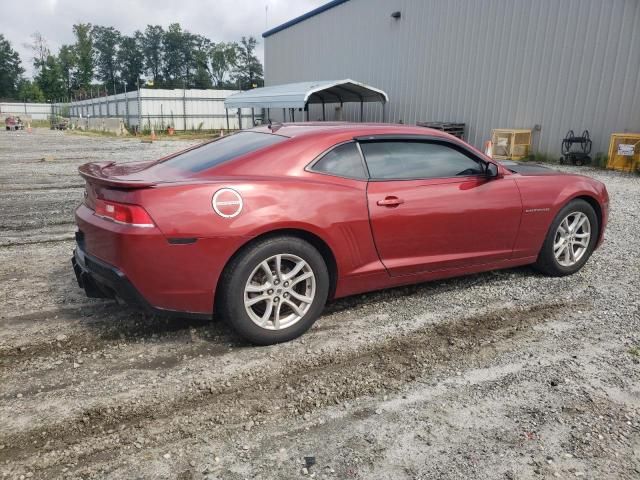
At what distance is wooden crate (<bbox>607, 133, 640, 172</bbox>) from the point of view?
12445 millimetres

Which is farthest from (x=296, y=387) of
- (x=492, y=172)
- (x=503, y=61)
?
(x=503, y=61)

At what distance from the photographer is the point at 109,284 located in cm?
310

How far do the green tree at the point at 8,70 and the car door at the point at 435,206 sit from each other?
392 ft

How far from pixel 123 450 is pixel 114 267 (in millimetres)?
1114

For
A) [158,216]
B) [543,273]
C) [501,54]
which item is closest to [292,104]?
[501,54]

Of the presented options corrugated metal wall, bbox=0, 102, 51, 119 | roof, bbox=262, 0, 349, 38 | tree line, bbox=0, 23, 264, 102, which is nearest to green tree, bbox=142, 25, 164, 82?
tree line, bbox=0, 23, 264, 102

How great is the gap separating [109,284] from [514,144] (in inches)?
597

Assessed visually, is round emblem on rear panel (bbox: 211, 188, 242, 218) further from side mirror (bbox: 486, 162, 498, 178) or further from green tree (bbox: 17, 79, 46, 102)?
green tree (bbox: 17, 79, 46, 102)

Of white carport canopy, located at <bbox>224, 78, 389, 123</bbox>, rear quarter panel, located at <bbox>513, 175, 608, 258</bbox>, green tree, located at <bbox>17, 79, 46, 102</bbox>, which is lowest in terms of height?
rear quarter panel, located at <bbox>513, 175, 608, 258</bbox>

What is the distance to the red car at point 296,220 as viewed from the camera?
3.01 m

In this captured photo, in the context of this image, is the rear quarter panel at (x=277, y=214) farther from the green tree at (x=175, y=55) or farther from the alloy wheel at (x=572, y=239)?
the green tree at (x=175, y=55)

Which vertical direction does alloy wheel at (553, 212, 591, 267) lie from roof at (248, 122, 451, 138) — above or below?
below

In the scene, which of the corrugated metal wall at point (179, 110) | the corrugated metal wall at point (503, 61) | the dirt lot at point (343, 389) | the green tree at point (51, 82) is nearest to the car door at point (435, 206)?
the dirt lot at point (343, 389)

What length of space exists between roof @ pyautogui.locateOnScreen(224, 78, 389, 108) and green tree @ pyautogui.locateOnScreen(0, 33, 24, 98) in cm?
9969
